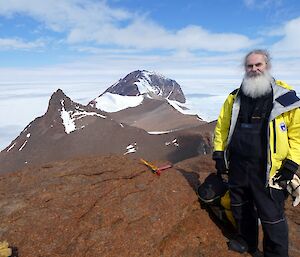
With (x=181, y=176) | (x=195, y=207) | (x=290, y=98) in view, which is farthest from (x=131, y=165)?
(x=290, y=98)

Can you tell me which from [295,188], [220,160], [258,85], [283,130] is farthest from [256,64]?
[295,188]

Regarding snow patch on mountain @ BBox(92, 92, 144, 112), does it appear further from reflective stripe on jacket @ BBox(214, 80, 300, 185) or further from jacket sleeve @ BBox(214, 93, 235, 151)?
reflective stripe on jacket @ BBox(214, 80, 300, 185)

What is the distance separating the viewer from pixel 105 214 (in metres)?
4.90

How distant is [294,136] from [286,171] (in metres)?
0.43

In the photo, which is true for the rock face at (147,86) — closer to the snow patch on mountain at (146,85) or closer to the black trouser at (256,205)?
the snow patch on mountain at (146,85)

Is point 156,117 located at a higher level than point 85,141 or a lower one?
lower

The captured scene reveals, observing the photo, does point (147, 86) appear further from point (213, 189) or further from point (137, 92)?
point (213, 189)

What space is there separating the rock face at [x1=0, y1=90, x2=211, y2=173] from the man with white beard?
13.5 m

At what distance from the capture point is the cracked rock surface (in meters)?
4.50

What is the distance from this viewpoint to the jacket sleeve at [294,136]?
4.39m

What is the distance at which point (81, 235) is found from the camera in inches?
181

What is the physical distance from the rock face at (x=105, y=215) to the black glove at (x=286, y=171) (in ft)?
3.93

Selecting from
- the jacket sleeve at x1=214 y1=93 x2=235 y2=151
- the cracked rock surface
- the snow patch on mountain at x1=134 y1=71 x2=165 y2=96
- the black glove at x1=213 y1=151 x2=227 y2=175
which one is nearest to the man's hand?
the black glove at x1=213 y1=151 x2=227 y2=175

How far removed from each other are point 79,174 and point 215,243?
7.49 ft
